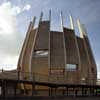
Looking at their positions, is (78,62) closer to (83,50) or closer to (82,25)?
(83,50)

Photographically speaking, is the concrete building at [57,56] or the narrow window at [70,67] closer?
the concrete building at [57,56]

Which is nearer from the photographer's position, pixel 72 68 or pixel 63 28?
pixel 72 68

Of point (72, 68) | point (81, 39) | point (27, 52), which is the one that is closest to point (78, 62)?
point (72, 68)

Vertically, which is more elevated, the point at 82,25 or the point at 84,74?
the point at 82,25

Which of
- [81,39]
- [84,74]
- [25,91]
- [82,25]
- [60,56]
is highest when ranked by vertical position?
[82,25]

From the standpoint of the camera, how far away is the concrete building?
108ft

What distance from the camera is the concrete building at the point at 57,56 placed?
33031 mm

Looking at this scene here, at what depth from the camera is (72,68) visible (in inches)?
1324

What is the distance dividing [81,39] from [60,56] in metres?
6.28

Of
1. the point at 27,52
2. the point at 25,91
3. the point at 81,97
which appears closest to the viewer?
the point at 81,97

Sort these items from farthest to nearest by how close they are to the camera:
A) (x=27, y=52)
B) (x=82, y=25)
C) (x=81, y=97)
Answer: (x=82, y=25) → (x=27, y=52) → (x=81, y=97)

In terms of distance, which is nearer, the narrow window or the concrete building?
the concrete building

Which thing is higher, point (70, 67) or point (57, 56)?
point (57, 56)

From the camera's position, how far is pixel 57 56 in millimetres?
33656
